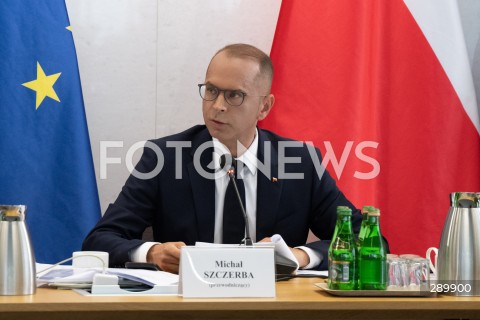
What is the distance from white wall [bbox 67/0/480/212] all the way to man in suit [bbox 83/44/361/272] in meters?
0.62

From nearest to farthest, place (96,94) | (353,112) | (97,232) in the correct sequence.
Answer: (97,232) < (353,112) < (96,94)

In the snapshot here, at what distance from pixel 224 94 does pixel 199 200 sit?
1.29ft

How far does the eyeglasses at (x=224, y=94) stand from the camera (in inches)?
104

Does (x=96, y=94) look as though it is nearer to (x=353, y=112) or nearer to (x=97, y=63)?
(x=97, y=63)

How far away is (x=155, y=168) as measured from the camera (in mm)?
2709

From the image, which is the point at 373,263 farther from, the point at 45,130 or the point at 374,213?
the point at 45,130

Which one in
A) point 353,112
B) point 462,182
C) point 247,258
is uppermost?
point 353,112

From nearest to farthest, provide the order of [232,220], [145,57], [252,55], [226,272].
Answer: [226,272], [232,220], [252,55], [145,57]

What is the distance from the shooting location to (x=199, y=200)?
8.63 feet

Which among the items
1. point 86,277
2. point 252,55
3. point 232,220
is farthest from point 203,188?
point 86,277

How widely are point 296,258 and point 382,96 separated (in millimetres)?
1210

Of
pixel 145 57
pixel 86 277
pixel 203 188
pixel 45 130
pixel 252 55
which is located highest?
pixel 145 57

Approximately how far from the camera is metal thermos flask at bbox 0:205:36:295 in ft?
5.20
